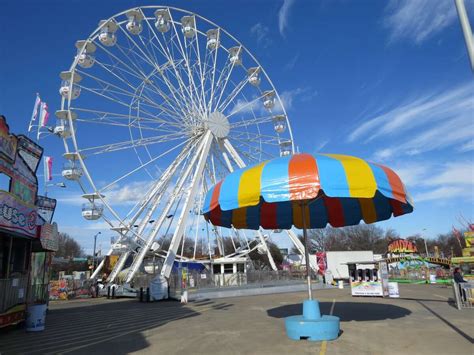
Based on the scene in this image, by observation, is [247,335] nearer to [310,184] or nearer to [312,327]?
[312,327]

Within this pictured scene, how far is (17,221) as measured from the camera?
1045cm

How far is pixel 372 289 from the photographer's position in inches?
723

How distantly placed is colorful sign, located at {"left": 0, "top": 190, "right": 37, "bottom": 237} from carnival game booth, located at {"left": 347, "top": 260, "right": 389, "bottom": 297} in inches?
557

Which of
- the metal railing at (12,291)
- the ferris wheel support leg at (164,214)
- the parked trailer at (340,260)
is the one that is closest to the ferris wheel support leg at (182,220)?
the ferris wheel support leg at (164,214)

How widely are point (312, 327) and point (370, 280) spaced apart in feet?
42.2

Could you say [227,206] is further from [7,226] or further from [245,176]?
[7,226]

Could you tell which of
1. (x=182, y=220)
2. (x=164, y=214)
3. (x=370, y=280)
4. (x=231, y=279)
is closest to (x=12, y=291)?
(x=182, y=220)

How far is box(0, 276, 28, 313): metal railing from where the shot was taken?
10500 millimetres

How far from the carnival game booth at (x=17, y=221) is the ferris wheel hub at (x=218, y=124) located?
11.5 meters

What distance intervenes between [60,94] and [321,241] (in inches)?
2334

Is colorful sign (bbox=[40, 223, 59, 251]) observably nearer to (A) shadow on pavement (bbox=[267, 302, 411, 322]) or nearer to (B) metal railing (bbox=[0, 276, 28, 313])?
(B) metal railing (bbox=[0, 276, 28, 313])

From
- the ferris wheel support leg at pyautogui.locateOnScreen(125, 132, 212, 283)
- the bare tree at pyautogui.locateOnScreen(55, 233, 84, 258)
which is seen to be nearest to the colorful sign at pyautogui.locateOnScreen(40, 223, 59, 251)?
the ferris wheel support leg at pyautogui.locateOnScreen(125, 132, 212, 283)

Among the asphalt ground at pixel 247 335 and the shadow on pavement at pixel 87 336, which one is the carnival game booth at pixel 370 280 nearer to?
the asphalt ground at pixel 247 335

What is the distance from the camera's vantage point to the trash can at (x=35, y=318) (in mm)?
10548
